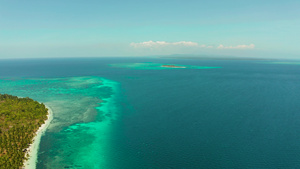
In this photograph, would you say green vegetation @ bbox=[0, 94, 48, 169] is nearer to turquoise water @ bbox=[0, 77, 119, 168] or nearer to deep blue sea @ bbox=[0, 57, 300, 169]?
deep blue sea @ bbox=[0, 57, 300, 169]

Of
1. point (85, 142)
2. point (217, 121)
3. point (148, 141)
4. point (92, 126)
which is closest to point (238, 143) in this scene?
point (217, 121)

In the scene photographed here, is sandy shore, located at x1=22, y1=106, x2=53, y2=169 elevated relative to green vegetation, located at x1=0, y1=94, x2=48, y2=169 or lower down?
lower down

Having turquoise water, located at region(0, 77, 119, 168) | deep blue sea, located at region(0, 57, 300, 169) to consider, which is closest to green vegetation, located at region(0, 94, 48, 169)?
deep blue sea, located at region(0, 57, 300, 169)

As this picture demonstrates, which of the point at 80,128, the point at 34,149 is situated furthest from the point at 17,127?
the point at 80,128

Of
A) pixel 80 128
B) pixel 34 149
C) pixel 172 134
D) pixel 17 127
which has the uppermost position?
pixel 17 127

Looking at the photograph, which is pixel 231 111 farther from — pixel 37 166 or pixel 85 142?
pixel 37 166

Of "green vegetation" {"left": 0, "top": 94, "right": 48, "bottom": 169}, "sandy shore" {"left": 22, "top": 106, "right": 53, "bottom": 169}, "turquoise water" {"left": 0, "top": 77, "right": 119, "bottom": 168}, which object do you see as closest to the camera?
"sandy shore" {"left": 22, "top": 106, "right": 53, "bottom": 169}

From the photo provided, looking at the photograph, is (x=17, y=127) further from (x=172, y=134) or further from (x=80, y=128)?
(x=172, y=134)

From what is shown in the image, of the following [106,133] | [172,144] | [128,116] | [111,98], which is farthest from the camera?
[111,98]
